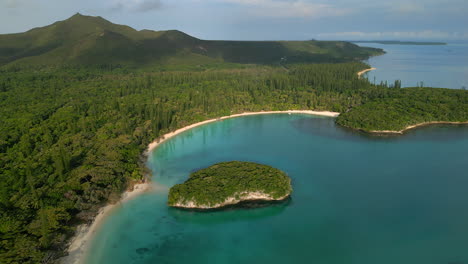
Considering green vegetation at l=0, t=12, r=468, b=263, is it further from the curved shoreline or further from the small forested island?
the small forested island

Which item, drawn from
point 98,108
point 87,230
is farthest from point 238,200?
point 98,108

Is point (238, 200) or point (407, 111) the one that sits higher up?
point (407, 111)

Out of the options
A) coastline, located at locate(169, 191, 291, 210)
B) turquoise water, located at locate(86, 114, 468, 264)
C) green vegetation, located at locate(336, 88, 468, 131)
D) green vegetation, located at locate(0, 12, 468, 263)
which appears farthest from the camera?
green vegetation, located at locate(336, 88, 468, 131)

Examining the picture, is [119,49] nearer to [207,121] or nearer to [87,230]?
[207,121]

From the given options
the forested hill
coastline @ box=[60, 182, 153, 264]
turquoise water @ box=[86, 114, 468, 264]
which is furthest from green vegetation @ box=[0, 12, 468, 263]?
turquoise water @ box=[86, 114, 468, 264]

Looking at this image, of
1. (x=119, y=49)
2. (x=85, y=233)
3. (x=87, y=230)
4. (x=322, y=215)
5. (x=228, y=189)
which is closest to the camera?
(x=85, y=233)

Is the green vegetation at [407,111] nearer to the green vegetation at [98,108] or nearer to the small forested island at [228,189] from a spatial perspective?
the green vegetation at [98,108]
